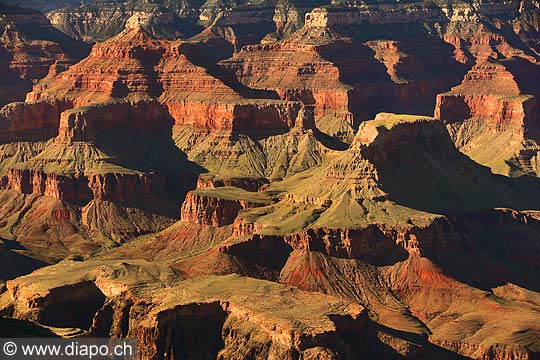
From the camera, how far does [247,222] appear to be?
450ft

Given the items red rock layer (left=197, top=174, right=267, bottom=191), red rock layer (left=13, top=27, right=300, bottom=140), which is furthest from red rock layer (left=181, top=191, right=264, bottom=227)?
red rock layer (left=13, top=27, right=300, bottom=140)

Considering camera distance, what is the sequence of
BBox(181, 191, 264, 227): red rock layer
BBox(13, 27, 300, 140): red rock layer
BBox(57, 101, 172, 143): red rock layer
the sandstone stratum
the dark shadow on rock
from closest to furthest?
the dark shadow on rock
the sandstone stratum
BBox(181, 191, 264, 227): red rock layer
BBox(57, 101, 172, 143): red rock layer
BBox(13, 27, 300, 140): red rock layer

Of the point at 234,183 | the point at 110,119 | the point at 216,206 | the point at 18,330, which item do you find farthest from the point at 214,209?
the point at 18,330

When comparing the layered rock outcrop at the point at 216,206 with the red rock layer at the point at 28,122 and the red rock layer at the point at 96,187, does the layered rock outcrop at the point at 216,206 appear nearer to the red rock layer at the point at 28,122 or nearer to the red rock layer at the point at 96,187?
the red rock layer at the point at 96,187

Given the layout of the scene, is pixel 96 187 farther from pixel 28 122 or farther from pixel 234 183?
pixel 28 122

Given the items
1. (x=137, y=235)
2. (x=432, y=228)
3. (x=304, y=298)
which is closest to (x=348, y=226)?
(x=432, y=228)

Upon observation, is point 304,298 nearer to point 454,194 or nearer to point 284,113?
point 454,194

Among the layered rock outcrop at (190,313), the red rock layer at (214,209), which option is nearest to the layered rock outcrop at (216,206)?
the red rock layer at (214,209)

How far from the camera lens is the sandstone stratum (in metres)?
111

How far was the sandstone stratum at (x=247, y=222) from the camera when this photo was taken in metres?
111

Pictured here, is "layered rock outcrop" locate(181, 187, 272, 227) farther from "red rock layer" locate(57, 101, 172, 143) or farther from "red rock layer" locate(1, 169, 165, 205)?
"red rock layer" locate(57, 101, 172, 143)

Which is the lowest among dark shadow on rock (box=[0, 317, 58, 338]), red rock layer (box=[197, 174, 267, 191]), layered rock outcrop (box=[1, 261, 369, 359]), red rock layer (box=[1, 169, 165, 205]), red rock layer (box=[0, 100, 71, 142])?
red rock layer (box=[1, 169, 165, 205])

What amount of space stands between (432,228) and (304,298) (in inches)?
863

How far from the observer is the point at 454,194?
477 ft
